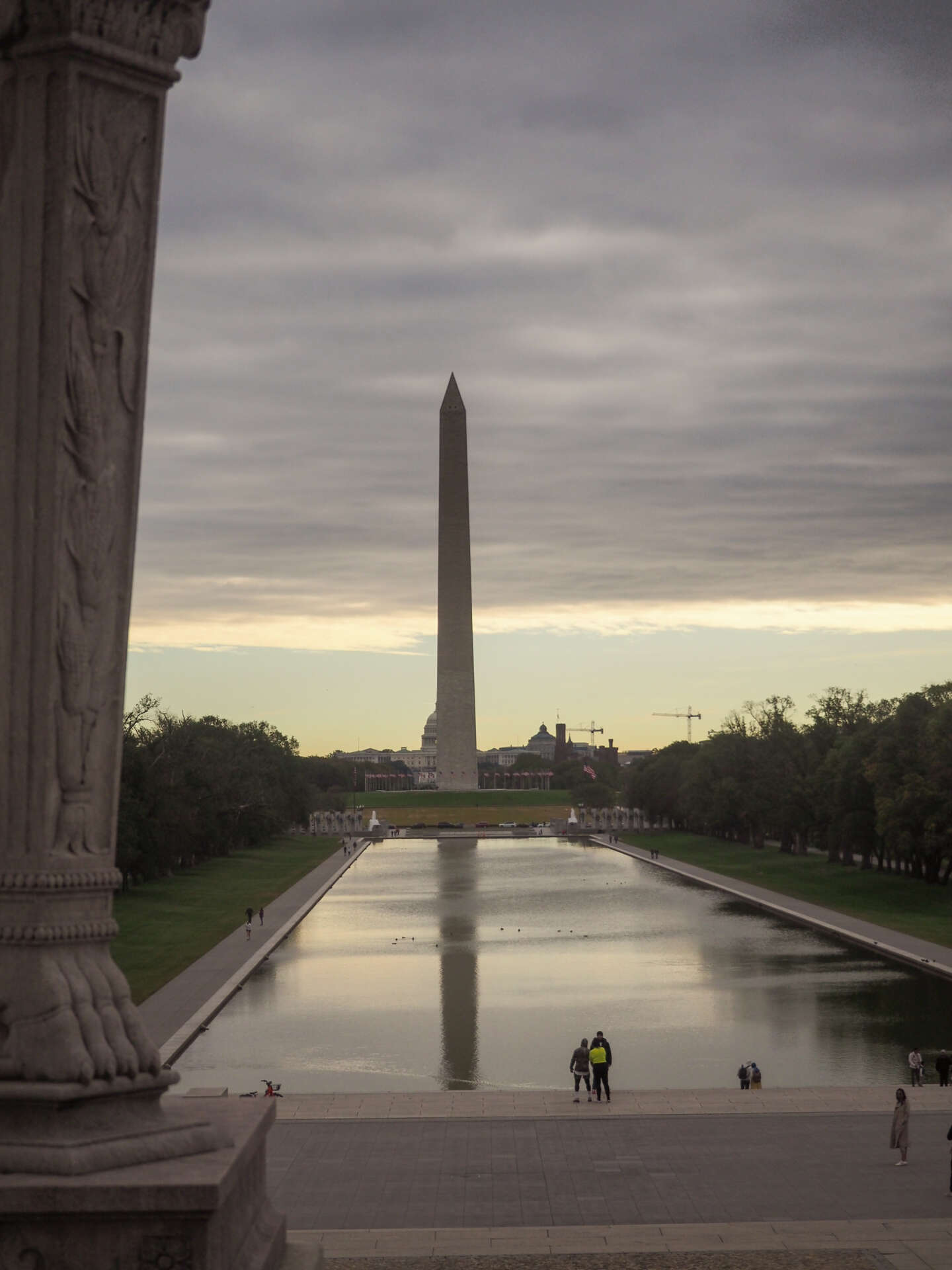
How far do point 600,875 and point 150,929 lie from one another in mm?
29370

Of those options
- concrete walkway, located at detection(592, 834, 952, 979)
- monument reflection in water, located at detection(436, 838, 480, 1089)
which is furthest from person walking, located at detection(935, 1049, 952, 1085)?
concrete walkway, located at detection(592, 834, 952, 979)

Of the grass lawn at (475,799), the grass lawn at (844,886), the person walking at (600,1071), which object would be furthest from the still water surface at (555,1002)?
the grass lawn at (475,799)

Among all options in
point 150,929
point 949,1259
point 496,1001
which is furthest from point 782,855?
point 949,1259

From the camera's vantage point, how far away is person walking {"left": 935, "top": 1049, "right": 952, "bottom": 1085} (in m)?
25.7

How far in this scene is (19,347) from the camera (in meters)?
9.40

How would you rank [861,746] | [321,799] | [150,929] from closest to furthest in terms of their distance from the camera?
1. [150,929]
2. [861,746]
3. [321,799]

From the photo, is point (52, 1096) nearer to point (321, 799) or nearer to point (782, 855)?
point (782, 855)

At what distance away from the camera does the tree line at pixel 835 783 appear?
60.4m

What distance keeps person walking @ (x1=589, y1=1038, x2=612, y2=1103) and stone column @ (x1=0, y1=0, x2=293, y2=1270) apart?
15.1 metres

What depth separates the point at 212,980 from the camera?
38312 mm

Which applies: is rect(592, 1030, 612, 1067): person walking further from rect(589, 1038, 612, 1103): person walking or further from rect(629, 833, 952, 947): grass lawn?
rect(629, 833, 952, 947): grass lawn

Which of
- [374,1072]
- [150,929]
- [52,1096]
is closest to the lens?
[52,1096]

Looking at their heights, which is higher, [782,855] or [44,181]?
[44,181]

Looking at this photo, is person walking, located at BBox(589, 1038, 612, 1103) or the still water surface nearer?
person walking, located at BBox(589, 1038, 612, 1103)
